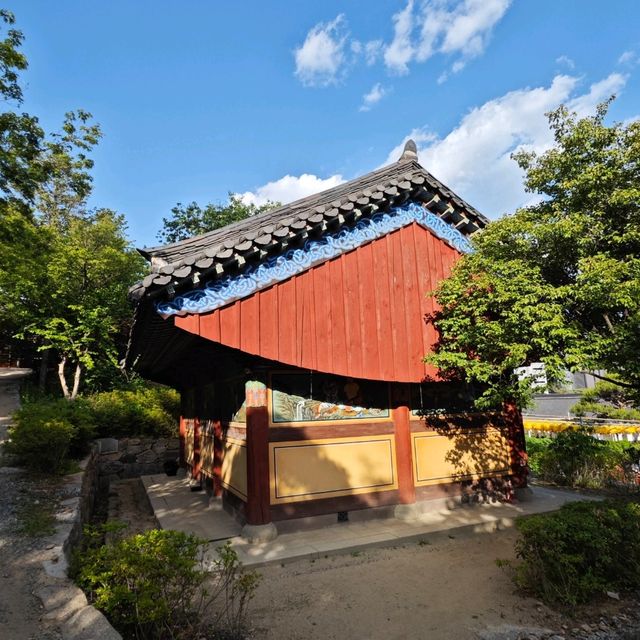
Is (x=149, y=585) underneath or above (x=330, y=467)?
underneath

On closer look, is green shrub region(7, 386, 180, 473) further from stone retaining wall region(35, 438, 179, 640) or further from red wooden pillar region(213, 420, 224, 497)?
red wooden pillar region(213, 420, 224, 497)

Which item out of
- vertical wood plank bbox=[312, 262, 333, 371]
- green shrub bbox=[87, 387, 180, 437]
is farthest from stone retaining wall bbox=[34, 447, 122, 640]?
green shrub bbox=[87, 387, 180, 437]

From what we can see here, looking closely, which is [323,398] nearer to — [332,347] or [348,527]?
[332,347]

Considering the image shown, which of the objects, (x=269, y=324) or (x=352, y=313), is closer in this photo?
(x=269, y=324)

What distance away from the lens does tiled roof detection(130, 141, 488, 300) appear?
607 centimetres

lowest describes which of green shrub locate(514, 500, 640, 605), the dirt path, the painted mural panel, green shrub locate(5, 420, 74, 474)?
the dirt path

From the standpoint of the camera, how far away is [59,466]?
8164 millimetres

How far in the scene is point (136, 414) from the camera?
16.6 meters

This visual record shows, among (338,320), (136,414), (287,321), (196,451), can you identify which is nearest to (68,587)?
(287,321)

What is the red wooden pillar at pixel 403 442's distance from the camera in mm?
8250

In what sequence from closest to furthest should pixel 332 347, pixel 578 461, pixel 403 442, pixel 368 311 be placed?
1. pixel 332 347
2. pixel 368 311
3. pixel 403 442
4. pixel 578 461

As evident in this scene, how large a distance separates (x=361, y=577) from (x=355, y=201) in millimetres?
5775

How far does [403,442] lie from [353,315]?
2.68m

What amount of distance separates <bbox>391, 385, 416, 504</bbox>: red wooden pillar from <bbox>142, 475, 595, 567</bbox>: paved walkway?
41 centimetres
